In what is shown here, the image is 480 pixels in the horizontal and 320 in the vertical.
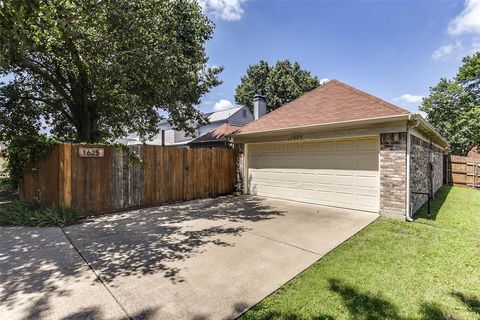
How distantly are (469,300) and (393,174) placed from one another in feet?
12.9

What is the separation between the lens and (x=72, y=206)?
632cm

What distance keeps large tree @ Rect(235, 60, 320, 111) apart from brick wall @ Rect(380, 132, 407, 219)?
19477 mm

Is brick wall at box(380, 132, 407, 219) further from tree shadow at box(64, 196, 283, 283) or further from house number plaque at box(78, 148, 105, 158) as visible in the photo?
house number plaque at box(78, 148, 105, 158)

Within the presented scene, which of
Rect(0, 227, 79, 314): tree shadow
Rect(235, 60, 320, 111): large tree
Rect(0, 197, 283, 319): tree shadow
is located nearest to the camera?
Rect(0, 227, 79, 314): tree shadow

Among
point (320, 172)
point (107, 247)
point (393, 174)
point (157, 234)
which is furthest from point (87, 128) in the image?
point (393, 174)

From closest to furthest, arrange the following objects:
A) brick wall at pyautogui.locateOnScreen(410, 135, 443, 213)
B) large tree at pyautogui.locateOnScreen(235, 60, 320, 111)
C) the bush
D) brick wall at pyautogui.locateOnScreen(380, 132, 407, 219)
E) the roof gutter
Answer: the bush
the roof gutter
brick wall at pyautogui.locateOnScreen(380, 132, 407, 219)
brick wall at pyautogui.locateOnScreen(410, 135, 443, 213)
large tree at pyautogui.locateOnScreen(235, 60, 320, 111)

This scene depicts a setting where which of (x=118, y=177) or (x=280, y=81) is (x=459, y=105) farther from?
(x=118, y=177)

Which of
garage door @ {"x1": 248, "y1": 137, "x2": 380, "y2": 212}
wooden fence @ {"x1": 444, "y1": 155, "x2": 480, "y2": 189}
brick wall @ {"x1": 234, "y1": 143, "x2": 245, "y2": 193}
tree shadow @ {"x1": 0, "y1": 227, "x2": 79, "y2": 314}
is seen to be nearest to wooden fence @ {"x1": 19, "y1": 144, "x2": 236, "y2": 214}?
brick wall @ {"x1": 234, "y1": 143, "x2": 245, "y2": 193}

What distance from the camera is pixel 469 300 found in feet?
9.69

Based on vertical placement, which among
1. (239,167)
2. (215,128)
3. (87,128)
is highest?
(215,128)

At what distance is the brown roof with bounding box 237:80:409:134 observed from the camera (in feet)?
23.4

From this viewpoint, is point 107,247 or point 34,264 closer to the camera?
point 34,264

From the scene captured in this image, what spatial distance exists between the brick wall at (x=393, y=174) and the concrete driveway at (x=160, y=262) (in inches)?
21.4

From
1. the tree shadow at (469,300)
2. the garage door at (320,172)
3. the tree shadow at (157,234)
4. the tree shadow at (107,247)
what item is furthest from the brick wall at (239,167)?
the tree shadow at (469,300)
